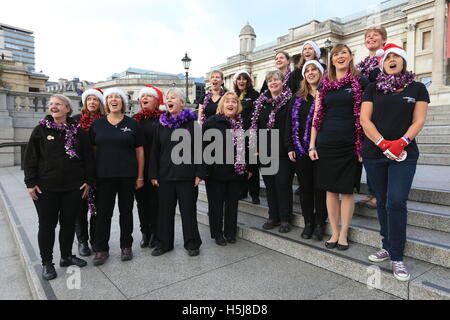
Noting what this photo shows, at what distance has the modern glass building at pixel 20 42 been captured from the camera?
105m

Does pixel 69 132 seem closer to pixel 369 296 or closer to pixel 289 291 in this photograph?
pixel 289 291

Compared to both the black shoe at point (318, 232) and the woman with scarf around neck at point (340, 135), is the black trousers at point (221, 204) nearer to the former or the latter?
the black shoe at point (318, 232)

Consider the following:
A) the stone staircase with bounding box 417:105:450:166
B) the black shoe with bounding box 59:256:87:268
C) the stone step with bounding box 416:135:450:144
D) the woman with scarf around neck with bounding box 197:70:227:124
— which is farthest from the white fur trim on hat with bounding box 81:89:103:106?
the stone step with bounding box 416:135:450:144

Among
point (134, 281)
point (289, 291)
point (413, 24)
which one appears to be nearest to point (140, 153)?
point (134, 281)

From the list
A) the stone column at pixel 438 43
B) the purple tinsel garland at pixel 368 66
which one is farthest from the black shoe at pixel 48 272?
the stone column at pixel 438 43

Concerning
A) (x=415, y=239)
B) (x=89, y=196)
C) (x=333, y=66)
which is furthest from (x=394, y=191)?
(x=89, y=196)

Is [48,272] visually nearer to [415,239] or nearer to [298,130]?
[298,130]

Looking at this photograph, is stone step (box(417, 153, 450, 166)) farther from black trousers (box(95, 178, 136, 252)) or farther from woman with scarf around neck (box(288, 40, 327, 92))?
black trousers (box(95, 178, 136, 252))

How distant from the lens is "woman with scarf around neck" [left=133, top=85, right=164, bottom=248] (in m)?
4.14

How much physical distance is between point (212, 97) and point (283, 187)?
214 cm

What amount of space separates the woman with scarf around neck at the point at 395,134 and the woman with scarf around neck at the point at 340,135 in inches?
11.2

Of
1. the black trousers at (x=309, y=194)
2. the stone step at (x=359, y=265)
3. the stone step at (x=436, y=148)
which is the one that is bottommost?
the stone step at (x=359, y=265)

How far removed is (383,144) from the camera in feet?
9.40

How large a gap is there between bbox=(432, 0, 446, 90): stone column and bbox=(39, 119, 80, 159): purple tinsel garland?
26.7m
